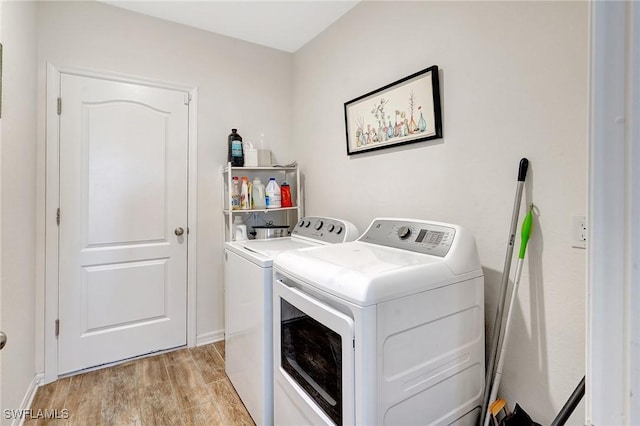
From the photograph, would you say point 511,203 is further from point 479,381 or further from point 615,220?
point 615,220

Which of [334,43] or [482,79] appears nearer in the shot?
[482,79]

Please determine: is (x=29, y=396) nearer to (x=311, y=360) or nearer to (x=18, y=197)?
(x=18, y=197)

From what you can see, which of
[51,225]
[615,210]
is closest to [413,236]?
[615,210]

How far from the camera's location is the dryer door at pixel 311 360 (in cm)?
104

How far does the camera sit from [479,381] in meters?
1.34

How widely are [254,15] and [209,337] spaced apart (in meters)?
2.50

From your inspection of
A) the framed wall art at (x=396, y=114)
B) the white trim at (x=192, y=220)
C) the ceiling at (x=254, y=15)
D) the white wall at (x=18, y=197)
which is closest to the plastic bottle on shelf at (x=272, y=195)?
the white trim at (x=192, y=220)

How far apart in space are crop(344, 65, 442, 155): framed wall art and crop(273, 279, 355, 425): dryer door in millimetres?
1047

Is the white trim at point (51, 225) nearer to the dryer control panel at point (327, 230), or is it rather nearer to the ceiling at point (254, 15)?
the ceiling at point (254, 15)

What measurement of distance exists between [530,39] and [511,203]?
0.65 m

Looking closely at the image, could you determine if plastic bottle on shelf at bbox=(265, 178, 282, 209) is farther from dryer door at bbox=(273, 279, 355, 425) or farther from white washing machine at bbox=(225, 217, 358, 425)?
dryer door at bbox=(273, 279, 355, 425)

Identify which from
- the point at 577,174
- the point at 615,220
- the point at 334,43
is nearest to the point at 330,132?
the point at 334,43

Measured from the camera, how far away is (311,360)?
4.24 ft

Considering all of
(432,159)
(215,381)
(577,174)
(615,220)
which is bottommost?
(215,381)
